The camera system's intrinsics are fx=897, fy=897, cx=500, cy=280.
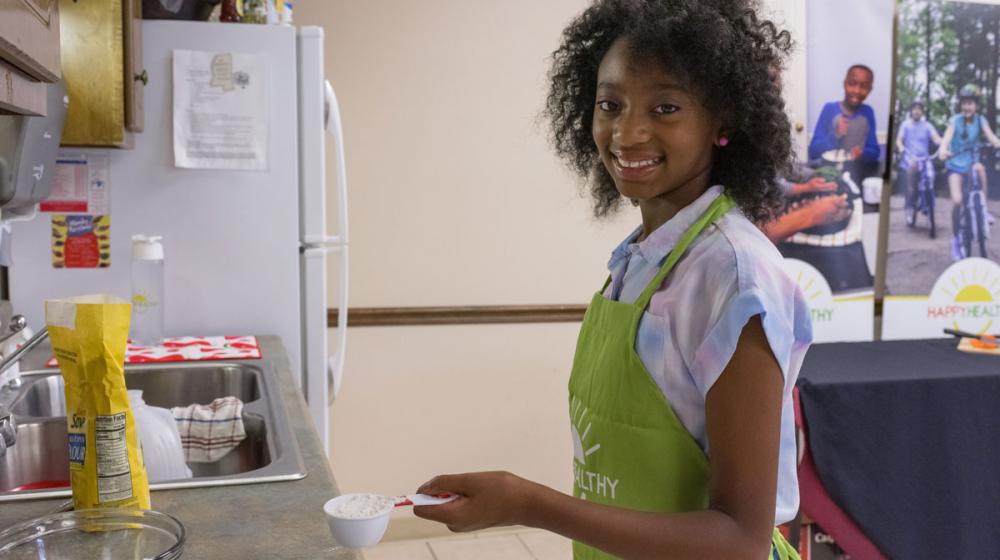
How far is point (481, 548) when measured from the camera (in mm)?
3367

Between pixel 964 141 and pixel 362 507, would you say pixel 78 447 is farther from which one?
pixel 964 141

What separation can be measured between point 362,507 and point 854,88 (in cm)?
292

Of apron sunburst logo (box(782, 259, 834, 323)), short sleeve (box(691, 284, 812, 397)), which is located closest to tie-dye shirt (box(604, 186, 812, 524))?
short sleeve (box(691, 284, 812, 397))

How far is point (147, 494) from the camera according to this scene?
3.60ft

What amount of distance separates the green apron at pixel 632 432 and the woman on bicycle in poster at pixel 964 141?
2.63 meters

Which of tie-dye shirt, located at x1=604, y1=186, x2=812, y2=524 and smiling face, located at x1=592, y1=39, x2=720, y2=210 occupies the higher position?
smiling face, located at x1=592, y1=39, x2=720, y2=210

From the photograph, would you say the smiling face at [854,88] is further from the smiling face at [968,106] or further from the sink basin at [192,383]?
the sink basin at [192,383]

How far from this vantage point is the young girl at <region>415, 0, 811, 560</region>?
93 cm

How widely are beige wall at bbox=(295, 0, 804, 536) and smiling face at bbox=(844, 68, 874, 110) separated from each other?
969 mm

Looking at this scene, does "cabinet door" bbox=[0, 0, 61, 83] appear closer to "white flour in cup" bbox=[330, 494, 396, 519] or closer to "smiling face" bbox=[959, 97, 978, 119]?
"white flour in cup" bbox=[330, 494, 396, 519]

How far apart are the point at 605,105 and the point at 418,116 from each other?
215 cm

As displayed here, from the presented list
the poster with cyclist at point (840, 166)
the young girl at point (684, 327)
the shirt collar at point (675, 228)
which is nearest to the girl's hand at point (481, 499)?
the young girl at point (684, 327)

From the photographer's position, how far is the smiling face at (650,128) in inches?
43.4

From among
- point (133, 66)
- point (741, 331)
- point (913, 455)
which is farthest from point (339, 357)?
point (741, 331)
